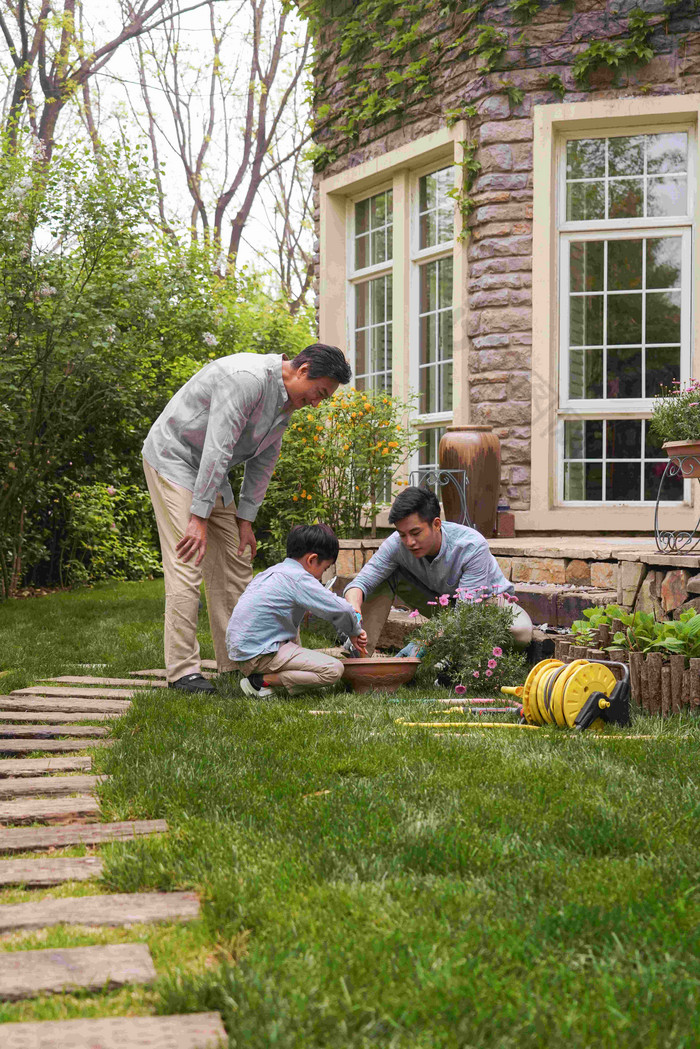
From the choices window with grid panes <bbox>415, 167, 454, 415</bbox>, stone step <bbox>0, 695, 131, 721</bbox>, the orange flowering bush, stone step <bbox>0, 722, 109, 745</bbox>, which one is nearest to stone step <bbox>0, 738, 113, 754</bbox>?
stone step <bbox>0, 722, 109, 745</bbox>

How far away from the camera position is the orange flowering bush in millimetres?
7949

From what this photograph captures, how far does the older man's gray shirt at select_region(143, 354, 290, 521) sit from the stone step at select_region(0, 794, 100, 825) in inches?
68.1

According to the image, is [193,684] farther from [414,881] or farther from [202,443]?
[414,881]

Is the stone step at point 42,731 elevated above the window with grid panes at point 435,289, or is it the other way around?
the window with grid panes at point 435,289

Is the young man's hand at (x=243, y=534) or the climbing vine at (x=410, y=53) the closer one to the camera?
the young man's hand at (x=243, y=534)

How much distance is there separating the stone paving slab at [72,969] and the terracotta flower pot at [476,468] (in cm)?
544

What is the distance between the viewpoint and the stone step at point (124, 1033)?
1.47m

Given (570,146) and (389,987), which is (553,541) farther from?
(389,987)

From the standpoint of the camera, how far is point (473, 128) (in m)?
7.70

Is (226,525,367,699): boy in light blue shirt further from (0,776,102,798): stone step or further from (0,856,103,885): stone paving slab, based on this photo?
(0,856,103,885): stone paving slab

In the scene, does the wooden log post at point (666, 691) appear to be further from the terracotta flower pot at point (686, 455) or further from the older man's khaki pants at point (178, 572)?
the older man's khaki pants at point (178, 572)

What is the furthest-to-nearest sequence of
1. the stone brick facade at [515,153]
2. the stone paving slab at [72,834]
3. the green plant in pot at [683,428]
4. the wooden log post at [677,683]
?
the stone brick facade at [515,153]
the green plant in pot at [683,428]
the wooden log post at [677,683]
the stone paving slab at [72,834]

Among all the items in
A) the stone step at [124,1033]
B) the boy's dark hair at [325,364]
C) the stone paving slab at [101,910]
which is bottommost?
the stone paving slab at [101,910]

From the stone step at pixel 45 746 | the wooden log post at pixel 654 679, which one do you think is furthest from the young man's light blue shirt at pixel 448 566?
the stone step at pixel 45 746
